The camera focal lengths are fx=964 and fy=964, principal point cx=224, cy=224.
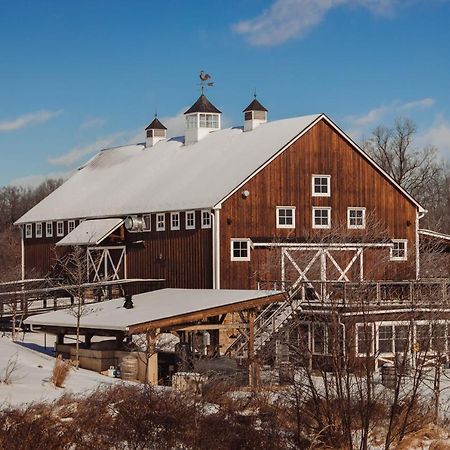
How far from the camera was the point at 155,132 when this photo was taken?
48.8 metres

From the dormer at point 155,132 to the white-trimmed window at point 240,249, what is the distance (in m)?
13.5

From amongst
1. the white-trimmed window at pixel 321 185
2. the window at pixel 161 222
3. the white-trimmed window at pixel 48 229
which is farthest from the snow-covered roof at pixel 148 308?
the white-trimmed window at pixel 48 229

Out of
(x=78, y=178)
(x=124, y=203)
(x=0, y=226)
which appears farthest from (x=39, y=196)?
(x=124, y=203)

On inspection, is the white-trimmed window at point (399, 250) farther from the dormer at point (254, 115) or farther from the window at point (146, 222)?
the window at point (146, 222)

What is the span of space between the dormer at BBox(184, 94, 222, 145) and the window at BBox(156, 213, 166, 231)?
22.2 feet

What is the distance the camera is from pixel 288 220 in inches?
1502

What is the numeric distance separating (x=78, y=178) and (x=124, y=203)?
9.74 m

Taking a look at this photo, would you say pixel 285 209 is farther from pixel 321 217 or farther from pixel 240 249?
pixel 240 249

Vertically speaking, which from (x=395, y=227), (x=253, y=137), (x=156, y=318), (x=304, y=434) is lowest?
(x=304, y=434)

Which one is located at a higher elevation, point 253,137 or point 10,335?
point 253,137

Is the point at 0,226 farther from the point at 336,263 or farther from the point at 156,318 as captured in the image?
the point at 156,318

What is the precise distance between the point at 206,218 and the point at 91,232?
7.30 meters

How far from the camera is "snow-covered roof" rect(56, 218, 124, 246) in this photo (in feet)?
135

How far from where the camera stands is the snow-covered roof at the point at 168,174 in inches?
1506
